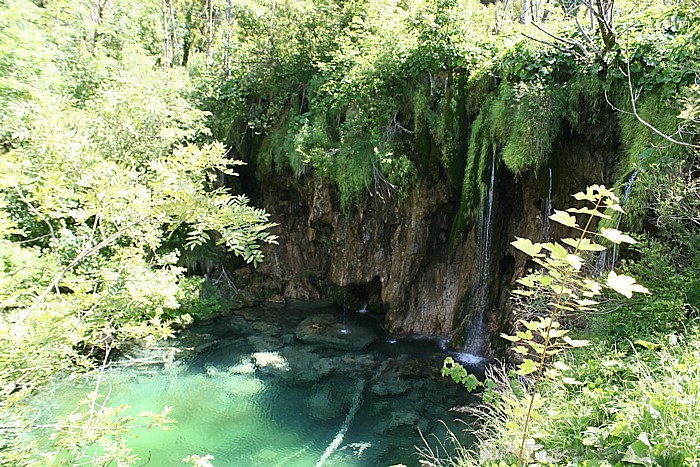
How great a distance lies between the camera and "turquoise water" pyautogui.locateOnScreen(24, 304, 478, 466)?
580 cm

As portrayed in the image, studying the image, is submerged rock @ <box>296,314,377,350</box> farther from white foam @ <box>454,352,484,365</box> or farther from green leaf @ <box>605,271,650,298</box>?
green leaf @ <box>605,271,650,298</box>

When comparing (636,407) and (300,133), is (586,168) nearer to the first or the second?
(636,407)

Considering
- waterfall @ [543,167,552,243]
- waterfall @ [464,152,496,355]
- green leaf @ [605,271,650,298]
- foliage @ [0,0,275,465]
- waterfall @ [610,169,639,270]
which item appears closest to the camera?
green leaf @ [605,271,650,298]

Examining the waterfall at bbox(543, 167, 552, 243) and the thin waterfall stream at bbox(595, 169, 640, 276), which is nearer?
the thin waterfall stream at bbox(595, 169, 640, 276)

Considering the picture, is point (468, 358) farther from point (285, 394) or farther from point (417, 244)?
point (285, 394)

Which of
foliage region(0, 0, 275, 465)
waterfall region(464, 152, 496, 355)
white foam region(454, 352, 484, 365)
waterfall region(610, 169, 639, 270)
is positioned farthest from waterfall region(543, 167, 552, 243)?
foliage region(0, 0, 275, 465)

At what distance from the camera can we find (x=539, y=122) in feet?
22.2

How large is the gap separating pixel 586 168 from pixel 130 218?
20.4 ft

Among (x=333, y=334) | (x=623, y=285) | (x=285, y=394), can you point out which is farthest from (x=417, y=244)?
(x=623, y=285)

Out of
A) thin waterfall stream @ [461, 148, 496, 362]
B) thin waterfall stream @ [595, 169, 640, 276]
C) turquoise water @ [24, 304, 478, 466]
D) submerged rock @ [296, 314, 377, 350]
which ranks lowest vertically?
turquoise water @ [24, 304, 478, 466]

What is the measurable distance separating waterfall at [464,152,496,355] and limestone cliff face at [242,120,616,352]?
0.15ft

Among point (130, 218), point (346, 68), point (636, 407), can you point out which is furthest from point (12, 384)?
point (346, 68)

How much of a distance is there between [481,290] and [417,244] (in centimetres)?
166

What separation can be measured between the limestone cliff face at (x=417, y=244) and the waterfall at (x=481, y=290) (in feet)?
0.15
